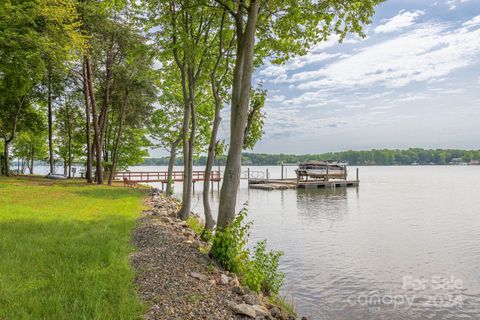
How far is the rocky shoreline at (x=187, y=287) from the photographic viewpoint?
514cm

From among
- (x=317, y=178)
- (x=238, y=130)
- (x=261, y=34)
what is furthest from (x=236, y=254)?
(x=317, y=178)

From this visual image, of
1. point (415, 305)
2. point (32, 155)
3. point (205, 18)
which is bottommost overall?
point (415, 305)

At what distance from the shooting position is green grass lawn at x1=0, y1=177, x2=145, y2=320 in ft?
15.0

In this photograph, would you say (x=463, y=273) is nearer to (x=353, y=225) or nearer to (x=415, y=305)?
(x=415, y=305)

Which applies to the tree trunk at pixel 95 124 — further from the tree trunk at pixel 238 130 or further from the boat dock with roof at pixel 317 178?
the boat dock with roof at pixel 317 178

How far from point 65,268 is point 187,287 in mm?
2142

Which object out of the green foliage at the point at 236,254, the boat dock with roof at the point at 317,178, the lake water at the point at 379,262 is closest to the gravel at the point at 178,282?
the green foliage at the point at 236,254

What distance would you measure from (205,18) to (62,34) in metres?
10.4

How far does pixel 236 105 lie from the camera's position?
27.9 feet

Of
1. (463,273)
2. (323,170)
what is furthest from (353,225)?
(323,170)

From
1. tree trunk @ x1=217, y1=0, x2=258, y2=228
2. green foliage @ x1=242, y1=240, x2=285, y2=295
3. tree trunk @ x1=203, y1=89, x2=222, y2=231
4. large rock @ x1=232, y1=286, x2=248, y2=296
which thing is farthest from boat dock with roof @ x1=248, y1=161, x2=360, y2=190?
large rock @ x1=232, y1=286, x2=248, y2=296

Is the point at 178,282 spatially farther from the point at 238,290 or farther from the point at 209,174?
the point at 209,174

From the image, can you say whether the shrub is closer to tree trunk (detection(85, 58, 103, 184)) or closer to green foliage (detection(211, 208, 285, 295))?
green foliage (detection(211, 208, 285, 295))

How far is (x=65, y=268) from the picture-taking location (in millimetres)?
6035
